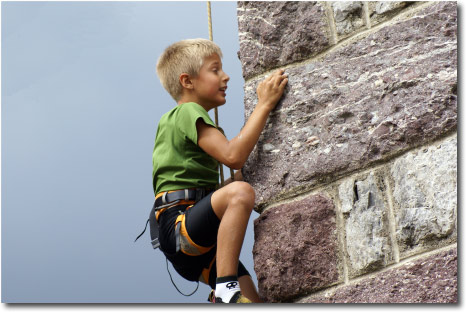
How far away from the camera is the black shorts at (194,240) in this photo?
9.46ft

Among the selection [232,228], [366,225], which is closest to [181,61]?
[232,228]

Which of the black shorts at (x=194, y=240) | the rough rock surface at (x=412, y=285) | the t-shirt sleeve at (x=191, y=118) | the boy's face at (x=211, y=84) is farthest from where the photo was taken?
the boy's face at (x=211, y=84)

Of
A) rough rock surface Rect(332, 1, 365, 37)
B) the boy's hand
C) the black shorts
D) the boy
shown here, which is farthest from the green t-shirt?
rough rock surface Rect(332, 1, 365, 37)

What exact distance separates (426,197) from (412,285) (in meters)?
0.31

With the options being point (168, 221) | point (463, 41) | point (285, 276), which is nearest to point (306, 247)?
point (285, 276)

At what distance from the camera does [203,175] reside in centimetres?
311

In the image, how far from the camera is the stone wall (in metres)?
2.50

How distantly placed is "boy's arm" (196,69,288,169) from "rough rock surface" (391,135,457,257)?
23.8 inches

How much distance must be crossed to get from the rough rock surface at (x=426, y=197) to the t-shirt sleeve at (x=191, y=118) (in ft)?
2.78

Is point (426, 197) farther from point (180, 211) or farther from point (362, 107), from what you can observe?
point (180, 211)

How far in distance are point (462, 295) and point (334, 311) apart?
448mm

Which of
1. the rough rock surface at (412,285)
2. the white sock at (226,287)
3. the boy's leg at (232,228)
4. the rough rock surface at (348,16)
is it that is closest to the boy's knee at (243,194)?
the boy's leg at (232,228)

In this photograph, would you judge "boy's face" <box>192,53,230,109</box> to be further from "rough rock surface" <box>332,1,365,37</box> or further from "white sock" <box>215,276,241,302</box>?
"white sock" <box>215,276,241,302</box>

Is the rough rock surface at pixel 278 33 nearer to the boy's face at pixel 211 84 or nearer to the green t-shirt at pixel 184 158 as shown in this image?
the boy's face at pixel 211 84
